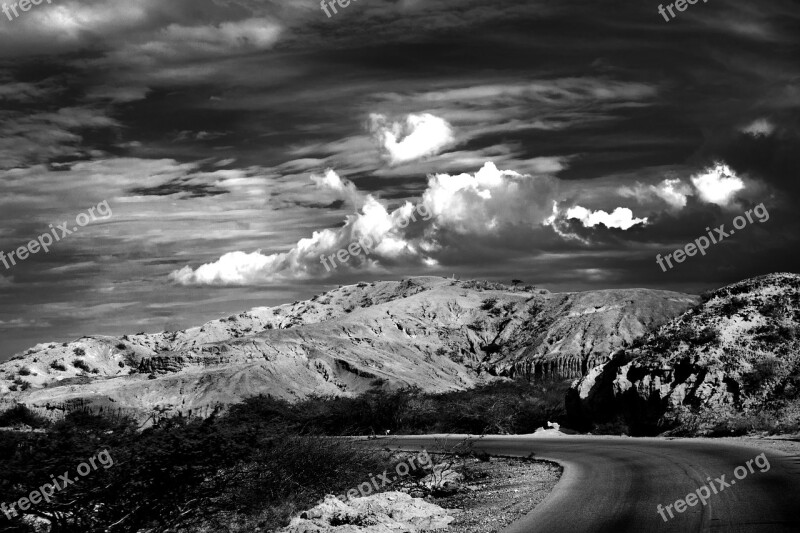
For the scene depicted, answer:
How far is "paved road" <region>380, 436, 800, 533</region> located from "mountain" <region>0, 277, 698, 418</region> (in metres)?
37.4

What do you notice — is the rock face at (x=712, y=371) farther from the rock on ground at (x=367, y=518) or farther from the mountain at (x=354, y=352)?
the mountain at (x=354, y=352)

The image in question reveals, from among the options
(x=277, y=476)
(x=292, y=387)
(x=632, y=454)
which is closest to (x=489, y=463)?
(x=632, y=454)

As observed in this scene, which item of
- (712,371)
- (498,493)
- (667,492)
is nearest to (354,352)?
(712,371)

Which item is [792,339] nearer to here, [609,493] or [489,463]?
[489,463]

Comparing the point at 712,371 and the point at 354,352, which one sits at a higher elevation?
the point at 712,371

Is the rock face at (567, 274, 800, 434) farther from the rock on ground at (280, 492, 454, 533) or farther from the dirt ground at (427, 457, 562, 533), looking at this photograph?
the rock on ground at (280, 492, 454, 533)

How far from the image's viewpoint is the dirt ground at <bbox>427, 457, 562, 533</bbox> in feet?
47.7

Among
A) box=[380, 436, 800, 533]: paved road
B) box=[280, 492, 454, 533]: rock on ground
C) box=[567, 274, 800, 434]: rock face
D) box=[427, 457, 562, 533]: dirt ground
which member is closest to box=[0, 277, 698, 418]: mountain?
box=[567, 274, 800, 434]: rock face

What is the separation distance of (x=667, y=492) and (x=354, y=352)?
73.8 meters

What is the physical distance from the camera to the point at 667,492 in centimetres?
1468

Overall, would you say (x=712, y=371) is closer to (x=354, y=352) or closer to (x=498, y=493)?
(x=498, y=493)

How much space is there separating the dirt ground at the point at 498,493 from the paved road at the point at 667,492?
47 centimetres

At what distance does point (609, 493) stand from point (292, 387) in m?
58.8

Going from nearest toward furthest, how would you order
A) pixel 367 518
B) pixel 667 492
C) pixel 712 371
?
pixel 367 518, pixel 667 492, pixel 712 371
